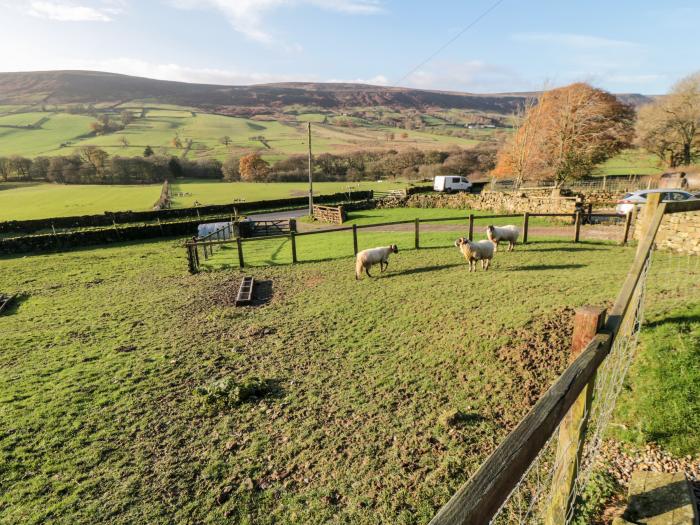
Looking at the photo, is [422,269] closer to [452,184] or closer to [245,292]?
[245,292]

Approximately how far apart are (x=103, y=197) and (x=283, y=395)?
5553 centimetres

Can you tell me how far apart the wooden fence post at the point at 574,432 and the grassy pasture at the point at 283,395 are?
194cm

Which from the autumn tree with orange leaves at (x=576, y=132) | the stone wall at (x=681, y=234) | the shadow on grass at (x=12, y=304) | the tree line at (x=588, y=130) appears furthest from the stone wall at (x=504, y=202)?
the shadow on grass at (x=12, y=304)

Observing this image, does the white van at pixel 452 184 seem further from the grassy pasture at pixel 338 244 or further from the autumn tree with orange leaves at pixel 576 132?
the grassy pasture at pixel 338 244

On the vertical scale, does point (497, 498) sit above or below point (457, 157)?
below

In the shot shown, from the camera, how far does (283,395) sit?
6652 millimetres

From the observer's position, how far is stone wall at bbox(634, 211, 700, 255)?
37.6ft

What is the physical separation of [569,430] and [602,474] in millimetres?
2654

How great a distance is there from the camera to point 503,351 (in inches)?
275

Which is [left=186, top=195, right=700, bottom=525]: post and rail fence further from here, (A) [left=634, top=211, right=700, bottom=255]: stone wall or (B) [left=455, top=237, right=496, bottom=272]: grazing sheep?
(A) [left=634, top=211, right=700, bottom=255]: stone wall

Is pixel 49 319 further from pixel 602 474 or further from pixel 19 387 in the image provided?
pixel 602 474

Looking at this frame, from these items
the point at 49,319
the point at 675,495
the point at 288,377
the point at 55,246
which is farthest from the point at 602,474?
the point at 55,246

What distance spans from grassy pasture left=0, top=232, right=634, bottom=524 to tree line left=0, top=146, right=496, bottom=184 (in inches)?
2338

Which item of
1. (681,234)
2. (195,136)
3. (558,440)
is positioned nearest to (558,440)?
(558,440)
